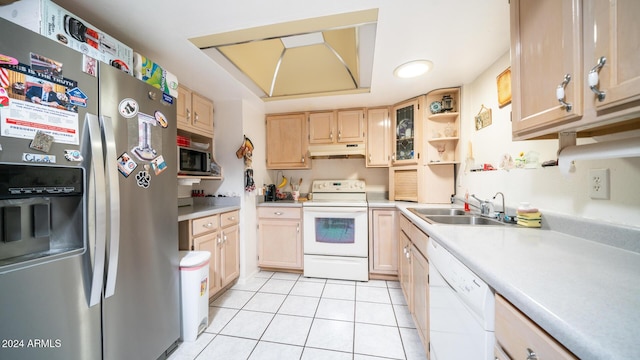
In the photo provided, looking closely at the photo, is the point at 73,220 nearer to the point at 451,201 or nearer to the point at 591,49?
the point at 591,49

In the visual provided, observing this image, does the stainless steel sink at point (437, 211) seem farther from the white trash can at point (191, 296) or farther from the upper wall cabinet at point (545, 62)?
the white trash can at point (191, 296)

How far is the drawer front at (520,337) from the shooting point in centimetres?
45

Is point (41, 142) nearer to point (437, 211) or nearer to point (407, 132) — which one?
point (437, 211)

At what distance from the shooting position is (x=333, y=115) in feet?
9.26

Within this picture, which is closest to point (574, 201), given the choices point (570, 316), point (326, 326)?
point (570, 316)

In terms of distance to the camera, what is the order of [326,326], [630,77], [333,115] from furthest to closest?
1. [333,115]
2. [326,326]
3. [630,77]

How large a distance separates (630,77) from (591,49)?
172 millimetres

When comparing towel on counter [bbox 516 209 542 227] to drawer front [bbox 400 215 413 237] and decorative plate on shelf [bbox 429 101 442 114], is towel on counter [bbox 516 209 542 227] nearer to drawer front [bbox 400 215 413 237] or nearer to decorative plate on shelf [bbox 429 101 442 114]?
drawer front [bbox 400 215 413 237]

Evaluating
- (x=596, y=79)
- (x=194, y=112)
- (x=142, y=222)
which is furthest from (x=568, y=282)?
(x=194, y=112)

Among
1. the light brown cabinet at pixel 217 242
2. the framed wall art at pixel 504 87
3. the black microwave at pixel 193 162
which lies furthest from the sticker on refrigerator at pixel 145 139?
the framed wall art at pixel 504 87

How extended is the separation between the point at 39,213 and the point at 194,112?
5.00ft

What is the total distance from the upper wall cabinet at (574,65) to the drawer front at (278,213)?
212 cm

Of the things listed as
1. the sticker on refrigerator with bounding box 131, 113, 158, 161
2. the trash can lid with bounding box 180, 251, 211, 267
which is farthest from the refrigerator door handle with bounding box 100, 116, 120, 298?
the trash can lid with bounding box 180, 251, 211, 267

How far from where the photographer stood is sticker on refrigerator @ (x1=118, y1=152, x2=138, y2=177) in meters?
1.06
